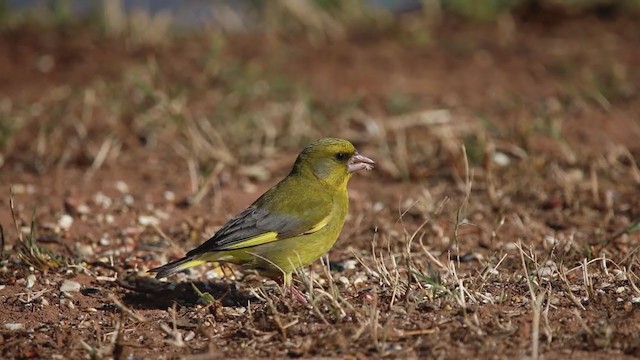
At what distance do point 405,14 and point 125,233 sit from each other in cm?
666

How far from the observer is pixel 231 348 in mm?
4375

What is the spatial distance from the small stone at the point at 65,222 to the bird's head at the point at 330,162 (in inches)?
68.6

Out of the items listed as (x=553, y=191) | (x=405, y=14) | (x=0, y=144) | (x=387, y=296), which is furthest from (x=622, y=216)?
(x=405, y=14)

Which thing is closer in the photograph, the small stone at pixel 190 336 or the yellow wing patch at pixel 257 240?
the small stone at pixel 190 336

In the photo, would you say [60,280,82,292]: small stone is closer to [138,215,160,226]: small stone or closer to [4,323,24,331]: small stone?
[4,323,24,331]: small stone

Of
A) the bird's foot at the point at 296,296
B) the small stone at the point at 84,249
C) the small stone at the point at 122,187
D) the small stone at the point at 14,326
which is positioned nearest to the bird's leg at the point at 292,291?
the bird's foot at the point at 296,296

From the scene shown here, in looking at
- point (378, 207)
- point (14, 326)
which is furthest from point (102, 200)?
point (14, 326)

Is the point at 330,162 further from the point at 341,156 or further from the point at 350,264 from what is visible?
the point at 350,264

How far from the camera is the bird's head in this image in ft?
18.5

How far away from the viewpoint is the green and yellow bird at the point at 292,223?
518 centimetres

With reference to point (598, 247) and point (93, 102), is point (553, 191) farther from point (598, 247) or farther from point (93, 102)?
point (93, 102)

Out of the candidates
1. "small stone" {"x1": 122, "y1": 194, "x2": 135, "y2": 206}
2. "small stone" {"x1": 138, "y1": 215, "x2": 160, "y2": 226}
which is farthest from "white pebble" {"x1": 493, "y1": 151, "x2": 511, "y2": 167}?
"small stone" {"x1": 122, "y1": 194, "x2": 135, "y2": 206}

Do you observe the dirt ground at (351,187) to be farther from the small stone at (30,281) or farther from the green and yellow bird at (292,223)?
the green and yellow bird at (292,223)

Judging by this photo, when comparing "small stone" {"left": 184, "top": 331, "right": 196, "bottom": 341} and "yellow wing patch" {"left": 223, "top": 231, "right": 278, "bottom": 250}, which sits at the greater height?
"yellow wing patch" {"left": 223, "top": 231, "right": 278, "bottom": 250}
